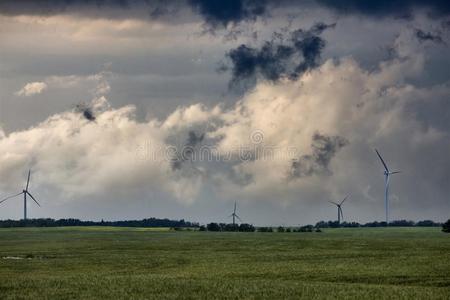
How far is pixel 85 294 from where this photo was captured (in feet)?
155

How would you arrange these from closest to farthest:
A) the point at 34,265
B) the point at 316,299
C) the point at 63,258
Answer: the point at 316,299 < the point at 34,265 < the point at 63,258

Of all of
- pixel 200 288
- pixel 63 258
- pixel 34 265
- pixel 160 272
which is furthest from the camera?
pixel 63 258

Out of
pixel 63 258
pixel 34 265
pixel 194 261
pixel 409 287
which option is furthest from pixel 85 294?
pixel 63 258

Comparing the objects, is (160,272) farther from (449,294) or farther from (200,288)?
(449,294)

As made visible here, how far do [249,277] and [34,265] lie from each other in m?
22.6

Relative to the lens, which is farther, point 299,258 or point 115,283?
point 299,258

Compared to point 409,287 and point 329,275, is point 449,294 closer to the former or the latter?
point 409,287

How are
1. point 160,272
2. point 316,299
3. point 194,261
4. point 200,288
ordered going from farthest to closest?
point 194,261, point 160,272, point 200,288, point 316,299

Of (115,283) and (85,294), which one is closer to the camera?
(85,294)

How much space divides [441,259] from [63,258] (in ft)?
123

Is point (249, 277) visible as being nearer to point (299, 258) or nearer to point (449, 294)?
point (449, 294)

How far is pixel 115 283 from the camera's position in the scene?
A: 5262 cm

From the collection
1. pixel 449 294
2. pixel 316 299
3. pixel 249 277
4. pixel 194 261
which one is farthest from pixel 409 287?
pixel 194 261

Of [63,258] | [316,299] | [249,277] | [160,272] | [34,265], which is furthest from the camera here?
[63,258]
